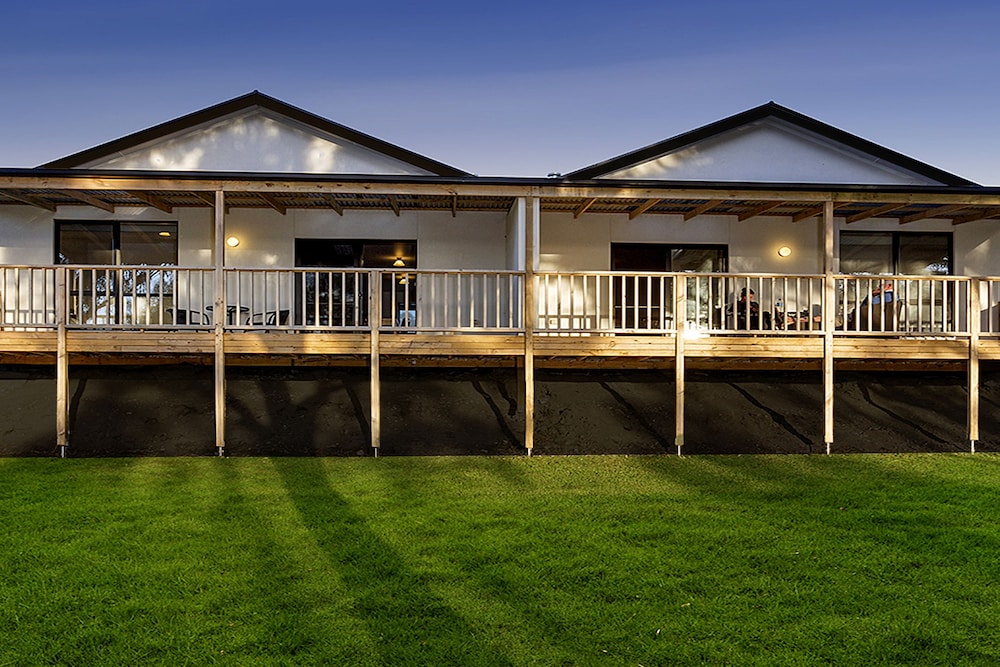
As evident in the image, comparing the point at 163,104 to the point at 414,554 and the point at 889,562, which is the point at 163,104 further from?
the point at 889,562

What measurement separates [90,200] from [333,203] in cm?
387

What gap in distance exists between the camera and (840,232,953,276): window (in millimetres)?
14062

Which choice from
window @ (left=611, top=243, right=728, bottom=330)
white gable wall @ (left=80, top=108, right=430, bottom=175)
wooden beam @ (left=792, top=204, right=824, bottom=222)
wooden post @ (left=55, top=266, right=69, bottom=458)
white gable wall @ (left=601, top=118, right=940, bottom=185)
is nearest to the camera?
wooden post @ (left=55, top=266, right=69, bottom=458)

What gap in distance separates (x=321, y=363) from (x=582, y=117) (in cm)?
1573

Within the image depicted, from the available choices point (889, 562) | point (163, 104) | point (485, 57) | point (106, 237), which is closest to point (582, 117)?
point (485, 57)

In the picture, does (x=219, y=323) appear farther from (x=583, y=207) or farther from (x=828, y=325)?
(x=828, y=325)

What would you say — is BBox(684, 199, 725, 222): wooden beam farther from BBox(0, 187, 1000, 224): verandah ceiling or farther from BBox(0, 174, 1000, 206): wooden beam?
BBox(0, 174, 1000, 206): wooden beam

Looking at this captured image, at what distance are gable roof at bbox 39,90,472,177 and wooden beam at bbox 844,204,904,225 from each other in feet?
23.0

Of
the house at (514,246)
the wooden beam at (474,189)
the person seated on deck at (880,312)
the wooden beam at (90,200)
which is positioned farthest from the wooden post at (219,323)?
the person seated on deck at (880,312)

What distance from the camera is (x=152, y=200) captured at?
12.2m

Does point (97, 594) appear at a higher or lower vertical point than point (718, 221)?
lower

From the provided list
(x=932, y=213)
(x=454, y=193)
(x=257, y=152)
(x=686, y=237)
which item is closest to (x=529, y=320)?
(x=454, y=193)

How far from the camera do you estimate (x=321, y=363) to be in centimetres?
1184

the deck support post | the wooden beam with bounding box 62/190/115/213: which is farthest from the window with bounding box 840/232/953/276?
the wooden beam with bounding box 62/190/115/213
